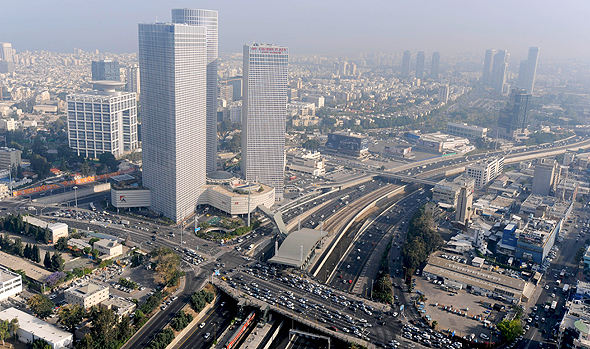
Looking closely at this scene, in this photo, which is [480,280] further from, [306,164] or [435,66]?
[435,66]

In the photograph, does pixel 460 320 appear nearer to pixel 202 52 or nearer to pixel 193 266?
pixel 193 266

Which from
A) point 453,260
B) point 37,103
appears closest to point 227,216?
point 453,260

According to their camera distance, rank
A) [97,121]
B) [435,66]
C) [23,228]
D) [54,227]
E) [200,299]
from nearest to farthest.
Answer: [200,299] → [54,227] → [23,228] → [97,121] → [435,66]

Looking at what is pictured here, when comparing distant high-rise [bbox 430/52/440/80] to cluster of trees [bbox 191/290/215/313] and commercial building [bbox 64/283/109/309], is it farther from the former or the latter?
→ commercial building [bbox 64/283/109/309]

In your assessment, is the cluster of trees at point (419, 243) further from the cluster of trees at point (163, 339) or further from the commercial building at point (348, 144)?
the commercial building at point (348, 144)

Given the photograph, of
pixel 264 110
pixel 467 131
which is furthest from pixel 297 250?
pixel 467 131

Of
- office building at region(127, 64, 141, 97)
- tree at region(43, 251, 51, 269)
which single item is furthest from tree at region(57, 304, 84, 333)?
office building at region(127, 64, 141, 97)

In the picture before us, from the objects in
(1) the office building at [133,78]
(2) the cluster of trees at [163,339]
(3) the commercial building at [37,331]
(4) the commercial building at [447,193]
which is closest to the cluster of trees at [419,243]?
(4) the commercial building at [447,193]
